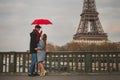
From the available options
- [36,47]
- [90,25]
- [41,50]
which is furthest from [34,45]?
[90,25]

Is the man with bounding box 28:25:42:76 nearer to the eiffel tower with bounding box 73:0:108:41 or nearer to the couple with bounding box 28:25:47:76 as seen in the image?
the couple with bounding box 28:25:47:76

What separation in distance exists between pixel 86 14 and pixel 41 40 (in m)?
76.8

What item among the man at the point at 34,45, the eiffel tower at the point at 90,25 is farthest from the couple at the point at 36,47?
the eiffel tower at the point at 90,25

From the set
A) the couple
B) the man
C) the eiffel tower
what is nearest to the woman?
the couple

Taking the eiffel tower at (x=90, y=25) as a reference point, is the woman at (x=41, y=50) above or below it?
below

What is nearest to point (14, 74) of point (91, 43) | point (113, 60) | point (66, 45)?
point (113, 60)

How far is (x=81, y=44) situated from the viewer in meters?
89.3

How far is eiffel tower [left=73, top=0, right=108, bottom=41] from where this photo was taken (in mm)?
87812

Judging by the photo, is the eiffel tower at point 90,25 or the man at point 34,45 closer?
the man at point 34,45

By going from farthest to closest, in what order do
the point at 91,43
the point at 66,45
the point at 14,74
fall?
the point at 66,45 < the point at 91,43 < the point at 14,74

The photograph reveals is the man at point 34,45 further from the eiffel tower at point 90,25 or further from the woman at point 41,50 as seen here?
the eiffel tower at point 90,25

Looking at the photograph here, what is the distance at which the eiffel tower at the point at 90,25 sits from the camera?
8781cm

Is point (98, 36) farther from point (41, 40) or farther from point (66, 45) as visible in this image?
point (41, 40)

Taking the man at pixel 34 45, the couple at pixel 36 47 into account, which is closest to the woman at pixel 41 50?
the couple at pixel 36 47
